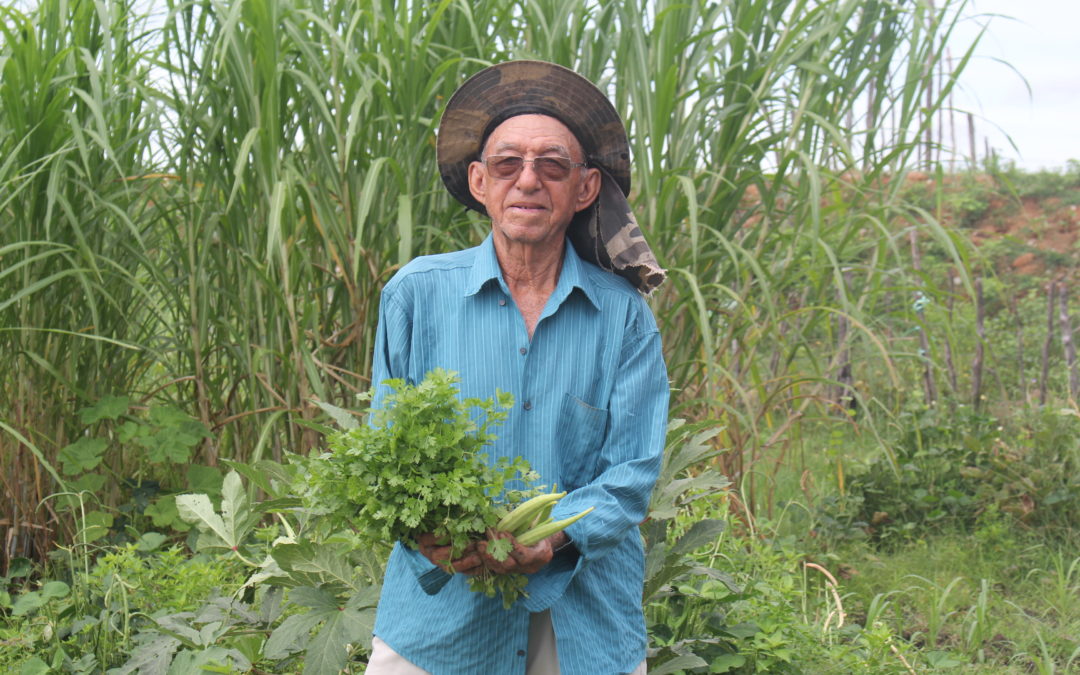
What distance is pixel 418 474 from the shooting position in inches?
55.9

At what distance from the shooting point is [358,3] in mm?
2869

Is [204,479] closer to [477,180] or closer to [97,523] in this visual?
[97,523]

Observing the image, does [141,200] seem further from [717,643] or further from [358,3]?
[717,643]

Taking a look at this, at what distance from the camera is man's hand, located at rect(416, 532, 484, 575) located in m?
1.46

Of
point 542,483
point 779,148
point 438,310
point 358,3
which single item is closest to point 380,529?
point 542,483

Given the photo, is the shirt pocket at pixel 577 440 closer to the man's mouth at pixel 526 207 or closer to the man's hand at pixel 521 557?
the man's hand at pixel 521 557

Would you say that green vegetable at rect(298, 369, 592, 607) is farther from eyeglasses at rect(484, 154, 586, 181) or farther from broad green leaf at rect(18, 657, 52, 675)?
broad green leaf at rect(18, 657, 52, 675)

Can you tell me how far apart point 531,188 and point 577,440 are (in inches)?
15.5

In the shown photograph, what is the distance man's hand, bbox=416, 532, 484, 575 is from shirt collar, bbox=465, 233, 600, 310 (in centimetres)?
42

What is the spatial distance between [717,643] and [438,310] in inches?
42.8

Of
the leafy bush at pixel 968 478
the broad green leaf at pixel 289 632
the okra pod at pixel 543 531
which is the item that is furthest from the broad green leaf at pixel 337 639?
the leafy bush at pixel 968 478

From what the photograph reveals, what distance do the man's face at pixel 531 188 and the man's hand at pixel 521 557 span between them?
0.49 metres

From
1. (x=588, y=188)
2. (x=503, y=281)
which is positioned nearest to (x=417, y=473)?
(x=503, y=281)

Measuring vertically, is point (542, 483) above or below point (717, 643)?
above
